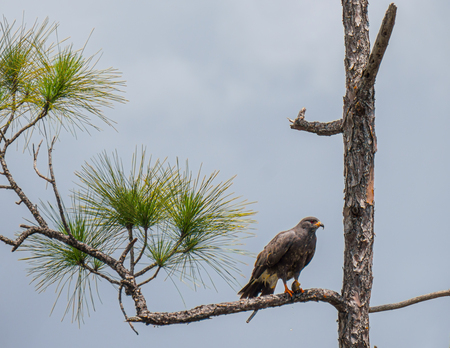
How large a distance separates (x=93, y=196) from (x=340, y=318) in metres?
2.10

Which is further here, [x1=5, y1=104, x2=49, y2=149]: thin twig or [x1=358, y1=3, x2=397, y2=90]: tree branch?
[x1=5, y1=104, x2=49, y2=149]: thin twig

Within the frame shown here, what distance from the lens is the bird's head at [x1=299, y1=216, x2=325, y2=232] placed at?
3.82 meters

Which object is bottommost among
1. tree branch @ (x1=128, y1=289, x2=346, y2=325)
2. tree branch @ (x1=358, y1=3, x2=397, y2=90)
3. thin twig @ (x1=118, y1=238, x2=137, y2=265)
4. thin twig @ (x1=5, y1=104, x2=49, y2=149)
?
tree branch @ (x1=128, y1=289, x2=346, y2=325)

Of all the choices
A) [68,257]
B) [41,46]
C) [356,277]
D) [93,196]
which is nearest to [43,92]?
[41,46]

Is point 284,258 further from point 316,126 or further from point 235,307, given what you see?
point 316,126

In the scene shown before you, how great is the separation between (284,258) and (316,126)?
117cm

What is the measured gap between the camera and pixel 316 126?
402cm

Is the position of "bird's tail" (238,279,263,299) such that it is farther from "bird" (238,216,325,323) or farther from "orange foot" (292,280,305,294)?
"orange foot" (292,280,305,294)

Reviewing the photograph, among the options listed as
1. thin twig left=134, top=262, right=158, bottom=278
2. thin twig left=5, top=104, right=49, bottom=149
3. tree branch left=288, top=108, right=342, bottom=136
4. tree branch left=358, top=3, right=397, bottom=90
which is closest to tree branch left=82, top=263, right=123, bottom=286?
thin twig left=134, top=262, right=158, bottom=278

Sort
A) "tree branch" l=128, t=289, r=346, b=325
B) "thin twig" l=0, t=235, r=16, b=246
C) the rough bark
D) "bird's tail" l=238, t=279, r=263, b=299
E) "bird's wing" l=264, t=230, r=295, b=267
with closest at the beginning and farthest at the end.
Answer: "tree branch" l=128, t=289, r=346, b=325 → "thin twig" l=0, t=235, r=16, b=246 → the rough bark → "bird's wing" l=264, t=230, r=295, b=267 → "bird's tail" l=238, t=279, r=263, b=299

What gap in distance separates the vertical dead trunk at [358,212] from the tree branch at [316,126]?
0.17 meters

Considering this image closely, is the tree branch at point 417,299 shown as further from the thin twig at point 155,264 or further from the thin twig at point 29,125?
the thin twig at point 29,125

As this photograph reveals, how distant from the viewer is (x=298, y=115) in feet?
13.5

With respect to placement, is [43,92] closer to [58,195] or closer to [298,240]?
[58,195]
